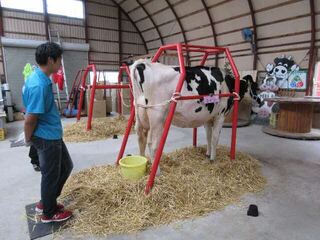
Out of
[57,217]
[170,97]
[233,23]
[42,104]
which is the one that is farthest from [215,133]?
[233,23]

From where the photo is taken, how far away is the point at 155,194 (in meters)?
2.26

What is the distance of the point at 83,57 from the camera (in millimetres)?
10789

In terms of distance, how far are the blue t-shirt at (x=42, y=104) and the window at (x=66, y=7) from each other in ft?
33.4

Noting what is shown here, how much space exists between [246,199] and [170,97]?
4.27 feet

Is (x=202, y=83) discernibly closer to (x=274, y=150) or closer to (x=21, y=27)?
(x=274, y=150)

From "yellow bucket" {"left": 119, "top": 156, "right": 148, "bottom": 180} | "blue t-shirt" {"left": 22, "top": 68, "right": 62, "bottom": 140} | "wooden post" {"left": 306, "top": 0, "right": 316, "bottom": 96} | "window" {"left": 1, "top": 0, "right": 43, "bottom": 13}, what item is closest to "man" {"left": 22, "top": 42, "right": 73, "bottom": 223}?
"blue t-shirt" {"left": 22, "top": 68, "right": 62, "bottom": 140}

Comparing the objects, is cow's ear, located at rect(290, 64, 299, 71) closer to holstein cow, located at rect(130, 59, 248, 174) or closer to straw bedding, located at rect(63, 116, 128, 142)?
holstein cow, located at rect(130, 59, 248, 174)

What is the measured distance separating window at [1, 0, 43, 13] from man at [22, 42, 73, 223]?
9900mm

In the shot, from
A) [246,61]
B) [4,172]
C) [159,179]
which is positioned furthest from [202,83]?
[246,61]

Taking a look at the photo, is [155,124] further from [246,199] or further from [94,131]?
[94,131]

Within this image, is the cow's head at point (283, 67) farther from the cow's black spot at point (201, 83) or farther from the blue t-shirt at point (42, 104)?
the blue t-shirt at point (42, 104)

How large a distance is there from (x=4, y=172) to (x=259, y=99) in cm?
699

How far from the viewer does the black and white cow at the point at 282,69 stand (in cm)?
704

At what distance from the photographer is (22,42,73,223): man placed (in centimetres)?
170
